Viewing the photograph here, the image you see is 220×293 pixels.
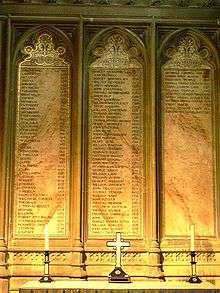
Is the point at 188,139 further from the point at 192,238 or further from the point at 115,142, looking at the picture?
the point at 192,238

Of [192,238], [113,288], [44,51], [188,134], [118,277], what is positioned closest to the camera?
[113,288]

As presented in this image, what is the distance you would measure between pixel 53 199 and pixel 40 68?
5.31 ft

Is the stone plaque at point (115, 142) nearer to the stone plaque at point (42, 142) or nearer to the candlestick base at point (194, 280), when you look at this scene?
the stone plaque at point (42, 142)

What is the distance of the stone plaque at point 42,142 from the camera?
7.52 metres

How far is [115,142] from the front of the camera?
7.69 meters

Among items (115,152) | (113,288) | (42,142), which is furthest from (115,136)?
(113,288)

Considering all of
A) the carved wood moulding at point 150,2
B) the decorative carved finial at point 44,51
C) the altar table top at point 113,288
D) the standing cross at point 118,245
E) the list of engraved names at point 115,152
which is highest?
the carved wood moulding at point 150,2

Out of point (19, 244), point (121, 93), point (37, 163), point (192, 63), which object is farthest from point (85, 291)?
point (192, 63)

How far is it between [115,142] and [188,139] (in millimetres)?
A: 890

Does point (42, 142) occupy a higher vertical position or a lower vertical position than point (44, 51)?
lower

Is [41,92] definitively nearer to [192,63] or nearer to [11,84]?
[11,84]

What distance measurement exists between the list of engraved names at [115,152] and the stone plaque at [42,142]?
0.33 metres

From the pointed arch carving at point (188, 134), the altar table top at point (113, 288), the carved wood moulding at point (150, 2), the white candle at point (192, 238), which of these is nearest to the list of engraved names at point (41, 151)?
the carved wood moulding at point (150, 2)

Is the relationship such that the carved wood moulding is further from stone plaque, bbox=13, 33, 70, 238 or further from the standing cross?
the standing cross
